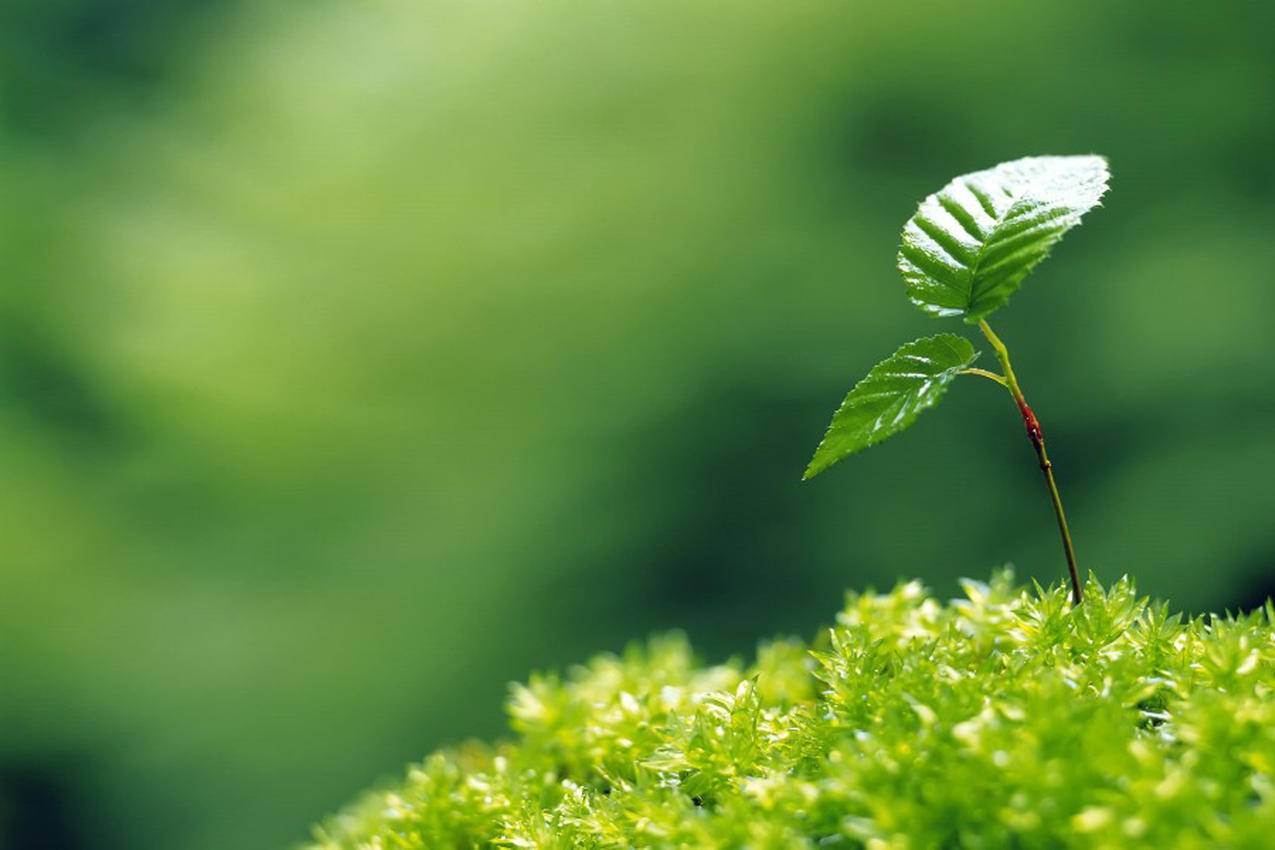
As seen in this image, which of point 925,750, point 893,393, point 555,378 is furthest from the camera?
point 555,378

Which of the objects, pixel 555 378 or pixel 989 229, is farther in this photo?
pixel 555 378

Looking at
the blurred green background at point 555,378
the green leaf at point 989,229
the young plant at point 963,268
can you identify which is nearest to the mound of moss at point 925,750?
the young plant at point 963,268

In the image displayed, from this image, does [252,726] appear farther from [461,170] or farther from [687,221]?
[687,221]

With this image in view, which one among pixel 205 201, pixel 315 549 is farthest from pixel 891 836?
pixel 205 201

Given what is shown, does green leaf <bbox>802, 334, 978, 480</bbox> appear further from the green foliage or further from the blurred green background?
the blurred green background

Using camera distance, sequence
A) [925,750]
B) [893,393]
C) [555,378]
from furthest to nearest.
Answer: [555,378] < [893,393] < [925,750]

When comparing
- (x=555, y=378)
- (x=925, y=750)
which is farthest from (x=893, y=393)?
(x=555, y=378)

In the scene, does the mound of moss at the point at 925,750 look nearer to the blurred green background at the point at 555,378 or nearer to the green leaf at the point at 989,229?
the green leaf at the point at 989,229

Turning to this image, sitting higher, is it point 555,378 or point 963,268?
point 555,378

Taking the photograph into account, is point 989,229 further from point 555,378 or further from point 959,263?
point 555,378
